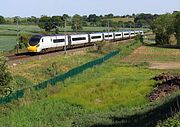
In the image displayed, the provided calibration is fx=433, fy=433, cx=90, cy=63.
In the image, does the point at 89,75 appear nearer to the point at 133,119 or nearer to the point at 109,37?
the point at 133,119

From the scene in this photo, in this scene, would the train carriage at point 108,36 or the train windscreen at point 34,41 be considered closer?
the train windscreen at point 34,41

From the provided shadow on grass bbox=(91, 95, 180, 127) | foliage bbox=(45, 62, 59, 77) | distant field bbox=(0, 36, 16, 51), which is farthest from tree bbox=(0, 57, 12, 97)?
distant field bbox=(0, 36, 16, 51)

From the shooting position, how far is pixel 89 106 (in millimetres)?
32656

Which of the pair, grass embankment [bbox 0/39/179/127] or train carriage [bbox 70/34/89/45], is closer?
grass embankment [bbox 0/39/179/127]

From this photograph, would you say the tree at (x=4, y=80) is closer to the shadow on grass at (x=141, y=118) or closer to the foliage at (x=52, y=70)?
the shadow on grass at (x=141, y=118)

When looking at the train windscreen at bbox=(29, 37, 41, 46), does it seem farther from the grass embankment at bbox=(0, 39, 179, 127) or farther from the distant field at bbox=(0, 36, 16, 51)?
the distant field at bbox=(0, 36, 16, 51)

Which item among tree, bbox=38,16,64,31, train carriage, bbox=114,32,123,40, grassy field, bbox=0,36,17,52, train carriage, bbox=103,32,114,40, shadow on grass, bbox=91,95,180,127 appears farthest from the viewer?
tree, bbox=38,16,64,31

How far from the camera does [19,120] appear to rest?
26.8m

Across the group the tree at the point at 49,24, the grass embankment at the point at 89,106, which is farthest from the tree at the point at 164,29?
the grass embankment at the point at 89,106

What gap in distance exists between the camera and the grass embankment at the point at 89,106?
26.5 m

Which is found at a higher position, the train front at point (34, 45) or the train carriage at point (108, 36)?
the train front at point (34, 45)

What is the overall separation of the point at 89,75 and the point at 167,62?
26.0 m

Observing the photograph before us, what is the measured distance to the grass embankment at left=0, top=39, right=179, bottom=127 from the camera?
26.5m

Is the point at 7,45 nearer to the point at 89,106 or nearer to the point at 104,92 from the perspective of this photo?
the point at 104,92
